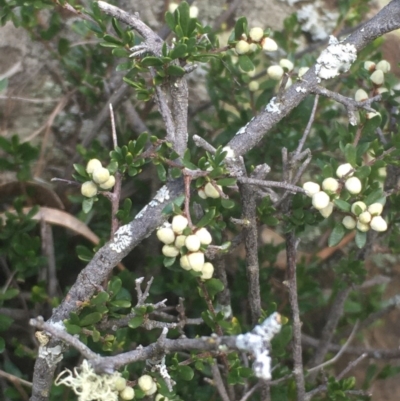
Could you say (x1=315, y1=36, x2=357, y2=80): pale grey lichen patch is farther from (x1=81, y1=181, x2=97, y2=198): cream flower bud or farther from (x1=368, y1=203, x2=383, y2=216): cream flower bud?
(x1=81, y1=181, x2=97, y2=198): cream flower bud

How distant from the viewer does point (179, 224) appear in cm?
70

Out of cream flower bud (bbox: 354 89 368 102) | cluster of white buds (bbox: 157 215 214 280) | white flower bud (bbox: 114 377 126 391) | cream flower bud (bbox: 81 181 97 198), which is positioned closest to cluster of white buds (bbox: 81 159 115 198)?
cream flower bud (bbox: 81 181 97 198)

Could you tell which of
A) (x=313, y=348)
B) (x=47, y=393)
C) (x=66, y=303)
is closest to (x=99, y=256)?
(x=66, y=303)

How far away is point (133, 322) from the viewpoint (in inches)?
30.3

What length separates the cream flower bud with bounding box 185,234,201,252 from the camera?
0.69 meters

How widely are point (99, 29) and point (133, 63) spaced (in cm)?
15

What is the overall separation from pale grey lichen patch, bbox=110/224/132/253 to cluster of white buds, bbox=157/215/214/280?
0.24 ft

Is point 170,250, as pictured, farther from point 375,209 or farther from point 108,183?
point 375,209

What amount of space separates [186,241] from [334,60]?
35cm

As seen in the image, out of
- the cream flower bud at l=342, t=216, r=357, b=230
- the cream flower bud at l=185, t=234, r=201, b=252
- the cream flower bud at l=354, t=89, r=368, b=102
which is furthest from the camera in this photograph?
the cream flower bud at l=354, t=89, r=368, b=102

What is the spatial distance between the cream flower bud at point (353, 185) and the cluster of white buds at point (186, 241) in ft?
0.68

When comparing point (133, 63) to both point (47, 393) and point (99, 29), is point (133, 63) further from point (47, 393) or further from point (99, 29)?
point (47, 393)

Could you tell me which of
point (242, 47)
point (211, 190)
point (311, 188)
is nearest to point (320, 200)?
point (311, 188)

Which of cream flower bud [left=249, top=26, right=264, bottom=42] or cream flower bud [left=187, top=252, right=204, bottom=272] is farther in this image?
cream flower bud [left=249, top=26, right=264, bottom=42]
